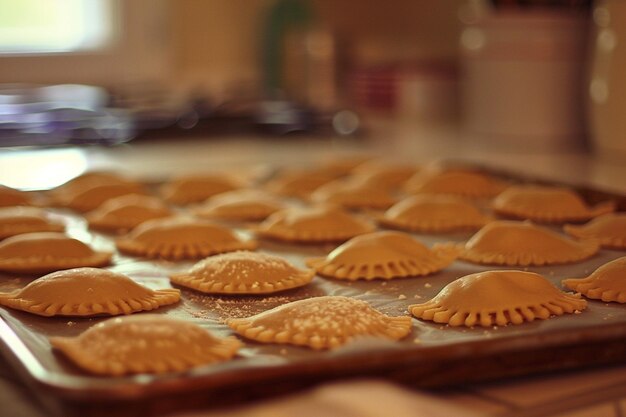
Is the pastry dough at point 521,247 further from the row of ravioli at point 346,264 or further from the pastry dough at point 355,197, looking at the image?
the pastry dough at point 355,197

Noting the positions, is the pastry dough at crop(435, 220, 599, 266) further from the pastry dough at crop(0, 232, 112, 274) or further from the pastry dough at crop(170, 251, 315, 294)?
the pastry dough at crop(0, 232, 112, 274)

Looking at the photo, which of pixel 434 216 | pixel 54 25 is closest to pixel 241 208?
pixel 434 216

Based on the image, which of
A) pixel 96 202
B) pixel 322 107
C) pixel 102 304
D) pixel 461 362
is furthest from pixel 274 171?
pixel 461 362

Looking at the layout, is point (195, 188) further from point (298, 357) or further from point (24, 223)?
point (298, 357)

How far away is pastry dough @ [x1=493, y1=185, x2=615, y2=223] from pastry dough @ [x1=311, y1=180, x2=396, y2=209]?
8.3 inches

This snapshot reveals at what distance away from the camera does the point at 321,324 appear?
86 cm

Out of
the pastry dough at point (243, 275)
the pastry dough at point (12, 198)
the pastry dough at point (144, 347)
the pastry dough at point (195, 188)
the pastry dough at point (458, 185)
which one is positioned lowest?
the pastry dough at point (458, 185)

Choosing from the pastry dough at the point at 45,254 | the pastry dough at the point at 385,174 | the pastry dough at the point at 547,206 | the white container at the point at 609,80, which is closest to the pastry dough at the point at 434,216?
the pastry dough at the point at 547,206

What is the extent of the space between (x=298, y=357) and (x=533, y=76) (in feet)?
5.26

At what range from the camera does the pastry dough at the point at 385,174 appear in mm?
1831

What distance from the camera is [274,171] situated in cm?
204

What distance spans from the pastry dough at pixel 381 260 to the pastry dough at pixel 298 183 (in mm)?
546

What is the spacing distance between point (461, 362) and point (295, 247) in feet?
2.02

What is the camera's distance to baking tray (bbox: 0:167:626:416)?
0.70 m
